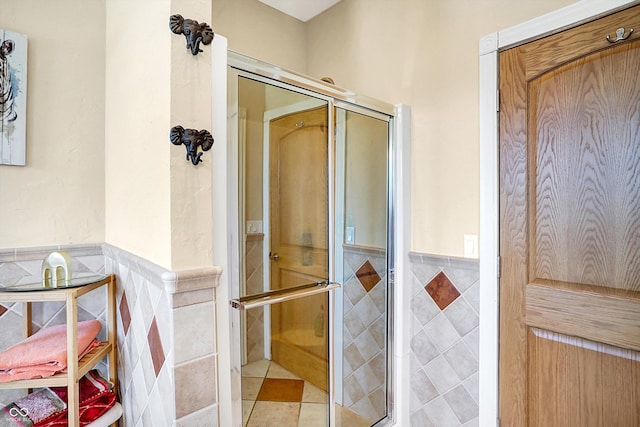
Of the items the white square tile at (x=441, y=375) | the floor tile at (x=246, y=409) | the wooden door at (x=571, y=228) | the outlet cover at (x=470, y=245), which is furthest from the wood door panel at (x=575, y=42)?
the floor tile at (x=246, y=409)

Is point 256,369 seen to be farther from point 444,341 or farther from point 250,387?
point 444,341

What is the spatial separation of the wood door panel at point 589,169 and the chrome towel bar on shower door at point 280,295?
0.88m

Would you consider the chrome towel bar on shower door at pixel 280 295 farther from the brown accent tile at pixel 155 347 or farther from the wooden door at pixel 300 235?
the brown accent tile at pixel 155 347

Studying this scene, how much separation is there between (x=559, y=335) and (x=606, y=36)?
3.63ft

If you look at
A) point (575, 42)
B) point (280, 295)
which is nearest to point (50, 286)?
point (280, 295)

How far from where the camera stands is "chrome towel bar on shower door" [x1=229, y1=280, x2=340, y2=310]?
1202 millimetres

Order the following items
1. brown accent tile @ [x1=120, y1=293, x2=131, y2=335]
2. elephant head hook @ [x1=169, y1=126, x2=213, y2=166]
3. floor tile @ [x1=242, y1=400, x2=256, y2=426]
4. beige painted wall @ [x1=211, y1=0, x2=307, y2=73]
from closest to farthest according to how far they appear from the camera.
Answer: elephant head hook @ [x1=169, y1=126, x2=213, y2=166] < floor tile @ [x1=242, y1=400, x2=256, y2=426] < brown accent tile @ [x1=120, y1=293, x2=131, y2=335] < beige painted wall @ [x1=211, y1=0, x2=307, y2=73]

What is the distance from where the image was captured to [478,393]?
154cm

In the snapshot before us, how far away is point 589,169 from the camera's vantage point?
125cm

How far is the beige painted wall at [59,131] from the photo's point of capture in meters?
1.44

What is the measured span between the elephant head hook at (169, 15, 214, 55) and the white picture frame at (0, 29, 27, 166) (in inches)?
36.4

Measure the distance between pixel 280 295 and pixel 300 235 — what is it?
10.8 inches

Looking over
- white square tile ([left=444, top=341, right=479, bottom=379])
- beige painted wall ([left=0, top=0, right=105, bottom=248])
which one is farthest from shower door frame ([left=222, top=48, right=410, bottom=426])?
beige painted wall ([left=0, top=0, right=105, bottom=248])

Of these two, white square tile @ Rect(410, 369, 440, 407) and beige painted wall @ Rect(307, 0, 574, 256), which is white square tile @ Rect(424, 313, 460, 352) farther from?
beige painted wall @ Rect(307, 0, 574, 256)
